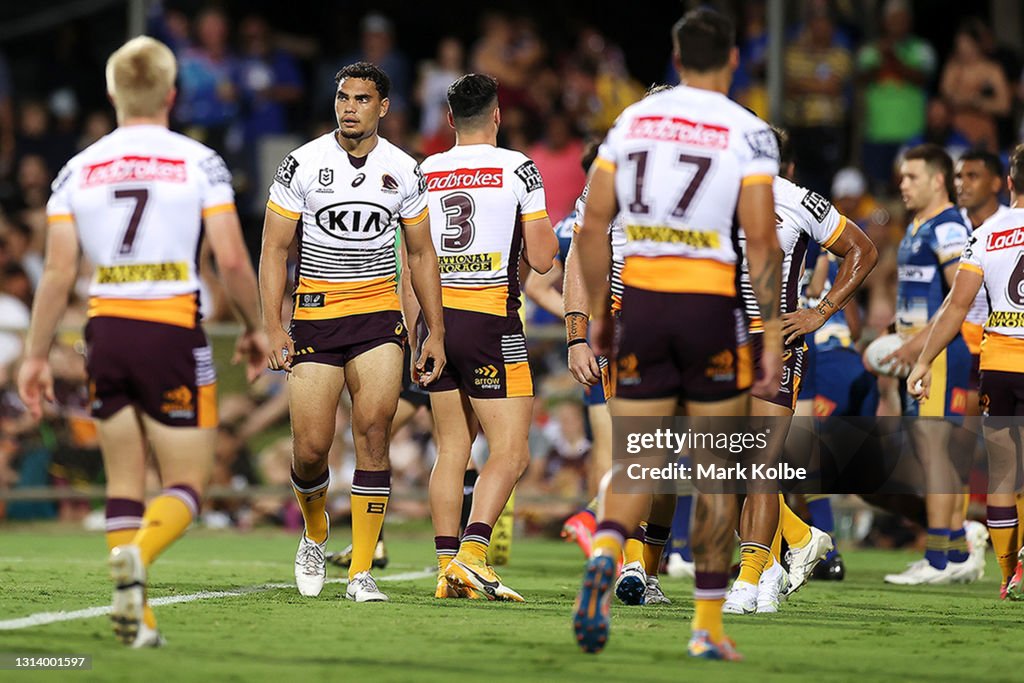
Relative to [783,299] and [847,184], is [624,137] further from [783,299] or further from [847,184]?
[847,184]

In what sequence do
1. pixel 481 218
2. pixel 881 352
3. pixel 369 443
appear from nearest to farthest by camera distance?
pixel 369 443 → pixel 481 218 → pixel 881 352

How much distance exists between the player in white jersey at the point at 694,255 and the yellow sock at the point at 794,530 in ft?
10.6

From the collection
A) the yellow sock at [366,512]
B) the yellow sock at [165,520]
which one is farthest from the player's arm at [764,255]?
the yellow sock at [366,512]

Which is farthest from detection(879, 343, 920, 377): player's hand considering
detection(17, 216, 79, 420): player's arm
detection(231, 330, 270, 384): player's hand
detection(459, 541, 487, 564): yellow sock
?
detection(17, 216, 79, 420): player's arm

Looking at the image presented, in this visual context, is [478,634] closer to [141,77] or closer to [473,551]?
[473,551]

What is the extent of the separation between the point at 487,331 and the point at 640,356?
8.68 feet

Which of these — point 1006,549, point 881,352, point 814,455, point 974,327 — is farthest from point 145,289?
point 974,327

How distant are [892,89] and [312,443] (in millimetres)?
10703

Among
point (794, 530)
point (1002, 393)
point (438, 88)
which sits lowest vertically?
point (794, 530)

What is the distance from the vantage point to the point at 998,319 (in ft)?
30.1

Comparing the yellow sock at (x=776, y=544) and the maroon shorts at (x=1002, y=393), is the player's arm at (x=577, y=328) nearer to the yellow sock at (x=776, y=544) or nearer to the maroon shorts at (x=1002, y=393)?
the yellow sock at (x=776, y=544)

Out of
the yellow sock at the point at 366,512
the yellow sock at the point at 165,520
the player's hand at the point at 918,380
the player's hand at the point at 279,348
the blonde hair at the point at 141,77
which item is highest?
the blonde hair at the point at 141,77

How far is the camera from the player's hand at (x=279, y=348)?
8242 mm

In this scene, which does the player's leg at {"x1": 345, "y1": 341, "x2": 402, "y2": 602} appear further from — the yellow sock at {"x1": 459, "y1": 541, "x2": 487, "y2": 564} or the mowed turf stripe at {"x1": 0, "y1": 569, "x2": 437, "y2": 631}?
the mowed turf stripe at {"x1": 0, "y1": 569, "x2": 437, "y2": 631}
